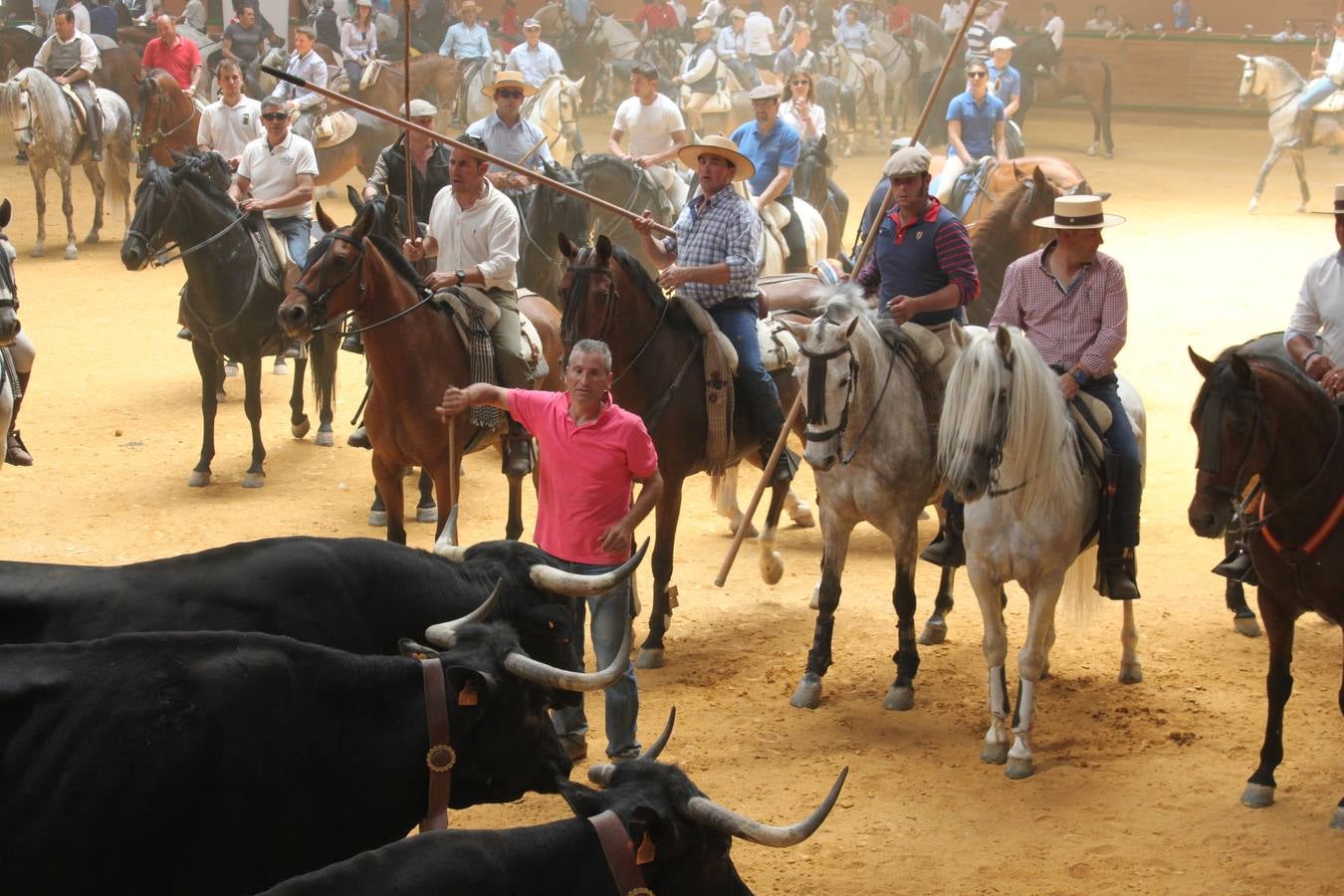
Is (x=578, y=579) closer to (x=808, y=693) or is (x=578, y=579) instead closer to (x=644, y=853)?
(x=644, y=853)

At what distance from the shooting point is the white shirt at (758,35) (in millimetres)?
31875

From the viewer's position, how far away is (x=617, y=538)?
22.8 ft

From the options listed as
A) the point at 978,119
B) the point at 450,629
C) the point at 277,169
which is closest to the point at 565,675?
the point at 450,629

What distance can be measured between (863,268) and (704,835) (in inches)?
219

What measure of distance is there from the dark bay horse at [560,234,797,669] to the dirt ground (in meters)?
0.73

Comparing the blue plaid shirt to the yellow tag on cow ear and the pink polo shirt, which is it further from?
the yellow tag on cow ear

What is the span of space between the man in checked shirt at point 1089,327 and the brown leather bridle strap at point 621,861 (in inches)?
172

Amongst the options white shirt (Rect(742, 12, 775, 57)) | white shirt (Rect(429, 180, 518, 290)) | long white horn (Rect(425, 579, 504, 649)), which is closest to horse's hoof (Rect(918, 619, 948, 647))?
white shirt (Rect(429, 180, 518, 290))

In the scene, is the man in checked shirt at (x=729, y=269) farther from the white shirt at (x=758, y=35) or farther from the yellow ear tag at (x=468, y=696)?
the white shirt at (x=758, y=35)

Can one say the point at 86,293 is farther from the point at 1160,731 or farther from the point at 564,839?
the point at 564,839

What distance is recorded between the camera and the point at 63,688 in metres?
4.73

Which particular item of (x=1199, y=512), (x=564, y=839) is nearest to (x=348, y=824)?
(x=564, y=839)

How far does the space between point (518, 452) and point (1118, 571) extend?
13.9ft

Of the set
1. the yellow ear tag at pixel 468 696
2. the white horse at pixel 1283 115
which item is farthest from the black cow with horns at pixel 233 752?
the white horse at pixel 1283 115
